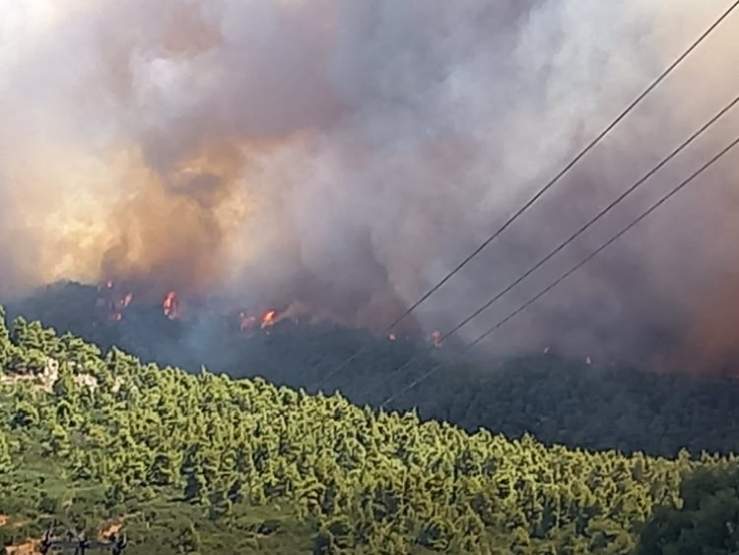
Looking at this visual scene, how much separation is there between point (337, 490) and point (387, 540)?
27338 millimetres

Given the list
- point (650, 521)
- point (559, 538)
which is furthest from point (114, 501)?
point (650, 521)

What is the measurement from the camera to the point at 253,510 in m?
186

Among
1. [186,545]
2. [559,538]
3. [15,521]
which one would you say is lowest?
[559,538]

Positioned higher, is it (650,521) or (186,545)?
(186,545)

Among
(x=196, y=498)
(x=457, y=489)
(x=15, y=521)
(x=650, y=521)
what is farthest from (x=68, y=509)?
(x=650, y=521)

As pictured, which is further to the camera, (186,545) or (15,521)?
(15,521)

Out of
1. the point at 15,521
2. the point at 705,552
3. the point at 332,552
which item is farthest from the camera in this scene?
the point at 15,521

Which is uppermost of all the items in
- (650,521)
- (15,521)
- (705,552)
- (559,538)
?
(15,521)

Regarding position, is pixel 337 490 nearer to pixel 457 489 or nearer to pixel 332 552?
pixel 457 489

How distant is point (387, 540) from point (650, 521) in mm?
50213

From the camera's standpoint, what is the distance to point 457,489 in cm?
18650

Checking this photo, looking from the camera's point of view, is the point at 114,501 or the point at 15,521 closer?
the point at 15,521

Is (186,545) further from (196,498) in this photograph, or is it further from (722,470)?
(722,470)

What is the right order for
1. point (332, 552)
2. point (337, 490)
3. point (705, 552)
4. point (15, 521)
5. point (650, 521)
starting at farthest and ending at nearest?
point (337, 490), point (15, 521), point (332, 552), point (650, 521), point (705, 552)
